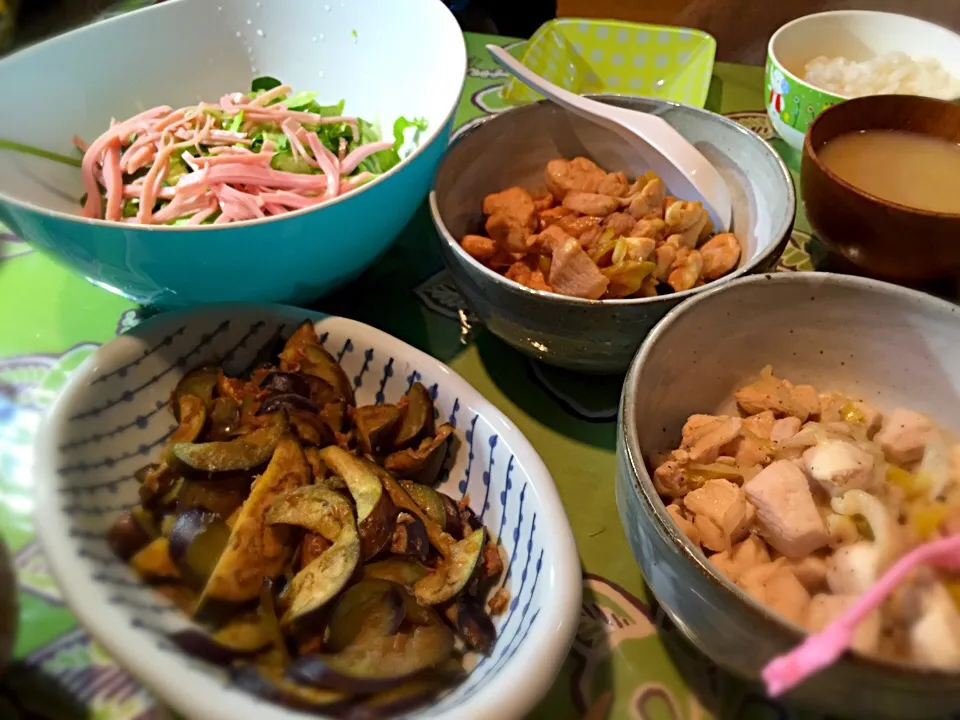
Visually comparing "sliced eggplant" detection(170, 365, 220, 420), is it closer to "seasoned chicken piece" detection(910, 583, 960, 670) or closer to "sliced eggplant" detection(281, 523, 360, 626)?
"sliced eggplant" detection(281, 523, 360, 626)

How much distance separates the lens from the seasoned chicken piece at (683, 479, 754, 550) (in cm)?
55

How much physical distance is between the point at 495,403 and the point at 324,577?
0.95 feet

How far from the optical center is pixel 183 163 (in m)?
0.85

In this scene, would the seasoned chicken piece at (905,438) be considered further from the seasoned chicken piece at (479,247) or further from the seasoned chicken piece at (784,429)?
the seasoned chicken piece at (479,247)

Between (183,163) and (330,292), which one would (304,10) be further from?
(330,292)

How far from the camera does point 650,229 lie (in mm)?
817

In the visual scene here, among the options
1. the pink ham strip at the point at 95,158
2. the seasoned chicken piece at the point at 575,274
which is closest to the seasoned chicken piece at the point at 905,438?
the seasoned chicken piece at the point at 575,274

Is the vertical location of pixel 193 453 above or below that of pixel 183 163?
below

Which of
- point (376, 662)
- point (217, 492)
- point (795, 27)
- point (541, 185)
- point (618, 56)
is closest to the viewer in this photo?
point (376, 662)

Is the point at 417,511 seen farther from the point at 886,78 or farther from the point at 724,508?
the point at 886,78

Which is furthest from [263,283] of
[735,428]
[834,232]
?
[834,232]

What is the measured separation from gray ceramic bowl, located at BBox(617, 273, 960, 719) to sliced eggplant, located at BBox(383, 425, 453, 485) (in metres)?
0.17

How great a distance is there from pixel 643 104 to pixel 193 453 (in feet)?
2.27

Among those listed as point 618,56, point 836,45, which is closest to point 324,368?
point 618,56
